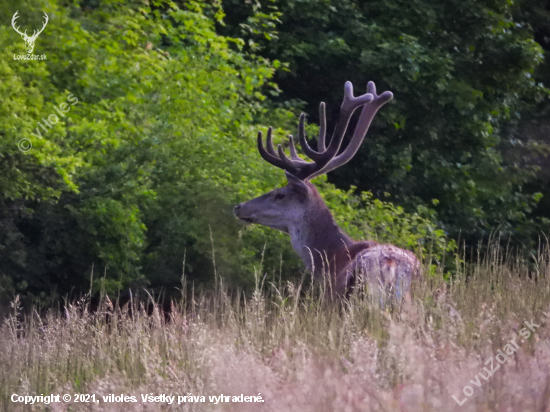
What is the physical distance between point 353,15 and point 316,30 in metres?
0.78

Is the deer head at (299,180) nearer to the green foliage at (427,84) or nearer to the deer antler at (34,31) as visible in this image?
the deer antler at (34,31)

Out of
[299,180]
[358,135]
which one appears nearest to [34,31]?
[299,180]

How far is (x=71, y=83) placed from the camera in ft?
34.7

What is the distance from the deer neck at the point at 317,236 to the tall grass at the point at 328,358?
2.05 meters

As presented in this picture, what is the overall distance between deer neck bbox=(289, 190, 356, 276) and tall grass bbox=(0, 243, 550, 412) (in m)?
2.05

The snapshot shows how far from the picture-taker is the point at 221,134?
445 inches

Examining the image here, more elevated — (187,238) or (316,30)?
(316,30)

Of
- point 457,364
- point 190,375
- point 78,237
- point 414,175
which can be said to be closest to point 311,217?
point 78,237

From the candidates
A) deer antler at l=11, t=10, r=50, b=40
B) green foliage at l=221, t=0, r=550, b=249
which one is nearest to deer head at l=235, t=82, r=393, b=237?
deer antler at l=11, t=10, r=50, b=40

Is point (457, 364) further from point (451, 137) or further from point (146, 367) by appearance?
point (451, 137)

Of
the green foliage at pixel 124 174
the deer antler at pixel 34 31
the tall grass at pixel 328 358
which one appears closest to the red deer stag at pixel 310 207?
the green foliage at pixel 124 174

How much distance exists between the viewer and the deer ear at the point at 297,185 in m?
8.35

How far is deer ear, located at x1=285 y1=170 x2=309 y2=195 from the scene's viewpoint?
27.4ft

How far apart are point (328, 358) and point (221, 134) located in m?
7.35
